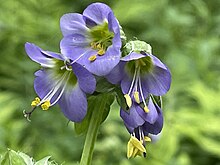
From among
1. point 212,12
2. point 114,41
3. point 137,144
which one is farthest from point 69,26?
point 212,12

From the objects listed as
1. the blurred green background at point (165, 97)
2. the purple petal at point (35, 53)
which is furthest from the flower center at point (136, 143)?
the blurred green background at point (165, 97)

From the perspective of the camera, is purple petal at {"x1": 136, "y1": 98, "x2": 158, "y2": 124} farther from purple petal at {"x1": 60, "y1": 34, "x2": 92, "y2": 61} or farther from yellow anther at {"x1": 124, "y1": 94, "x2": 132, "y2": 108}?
purple petal at {"x1": 60, "y1": 34, "x2": 92, "y2": 61}

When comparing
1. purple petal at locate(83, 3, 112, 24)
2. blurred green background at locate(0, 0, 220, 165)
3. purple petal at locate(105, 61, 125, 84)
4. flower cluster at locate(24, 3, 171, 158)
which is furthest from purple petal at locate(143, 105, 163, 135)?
blurred green background at locate(0, 0, 220, 165)

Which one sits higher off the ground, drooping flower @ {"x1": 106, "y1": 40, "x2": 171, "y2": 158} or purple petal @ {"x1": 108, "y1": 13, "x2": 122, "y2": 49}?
purple petal @ {"x1": 108, "y1": 13, "x2": 122, "y2": 49}

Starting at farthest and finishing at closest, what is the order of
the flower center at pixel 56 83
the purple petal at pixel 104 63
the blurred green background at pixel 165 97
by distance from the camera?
the blurred green background at pixel 165 97 < the flower center at pixel 56 83 < the purple petal at pixel 104 63

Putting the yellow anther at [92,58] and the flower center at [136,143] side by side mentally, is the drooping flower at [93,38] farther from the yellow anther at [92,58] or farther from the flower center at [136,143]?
the flower center at [136,143]

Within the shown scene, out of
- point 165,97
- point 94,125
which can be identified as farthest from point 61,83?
point 165,97

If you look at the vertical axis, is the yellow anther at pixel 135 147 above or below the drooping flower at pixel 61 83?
below

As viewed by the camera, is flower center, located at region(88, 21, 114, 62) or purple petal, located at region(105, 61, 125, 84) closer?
purple petal, located at region(105, 61, 125, 84)

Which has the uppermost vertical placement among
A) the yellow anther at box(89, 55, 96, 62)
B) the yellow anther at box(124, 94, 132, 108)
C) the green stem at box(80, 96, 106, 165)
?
the yellow anther at box(89, 55, 96, 62)
